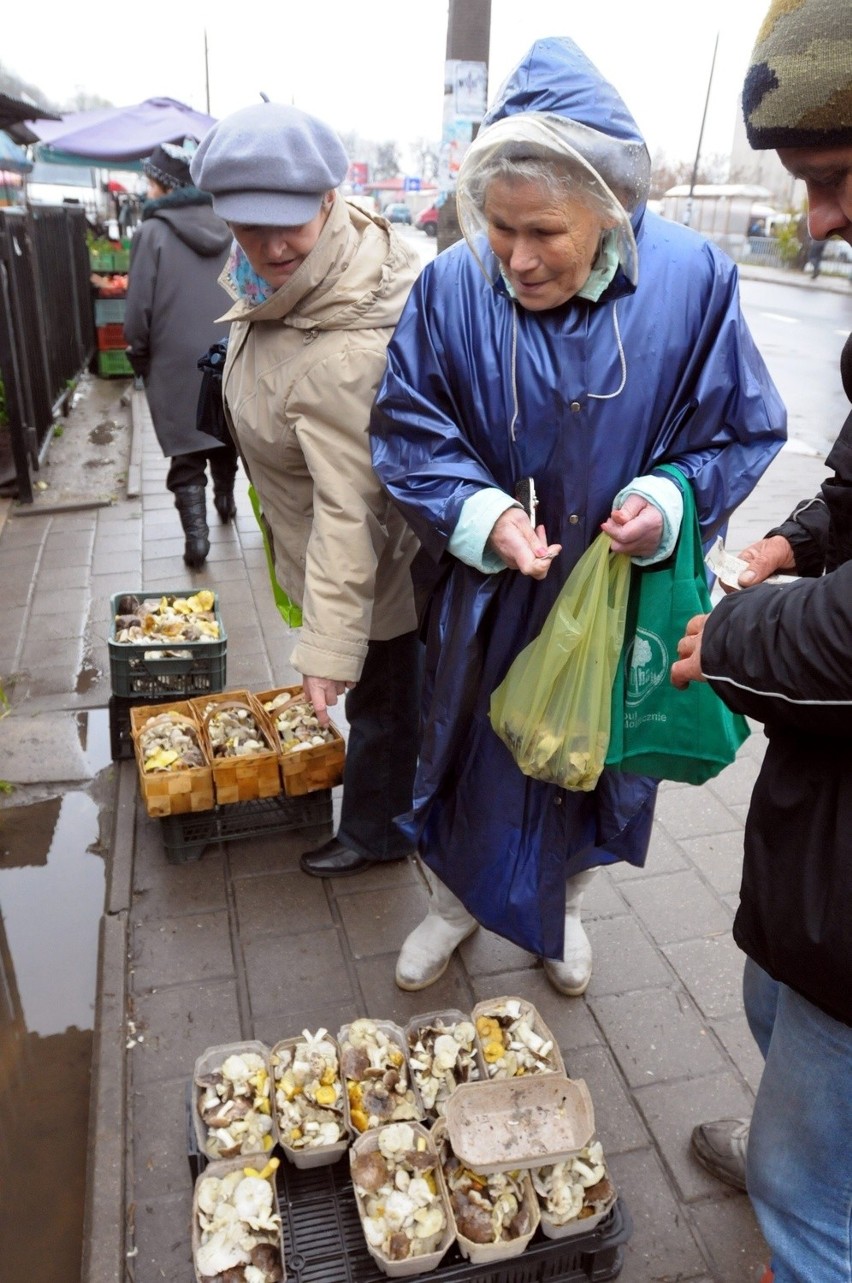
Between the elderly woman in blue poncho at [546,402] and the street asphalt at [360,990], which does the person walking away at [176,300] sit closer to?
the street asphalt at [360,990]

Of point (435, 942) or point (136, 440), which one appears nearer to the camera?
point (435, 942)

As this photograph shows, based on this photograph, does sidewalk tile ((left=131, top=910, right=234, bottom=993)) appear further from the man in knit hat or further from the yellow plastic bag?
the man in knit hat

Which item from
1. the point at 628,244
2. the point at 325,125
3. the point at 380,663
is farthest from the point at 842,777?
the point at 325,125

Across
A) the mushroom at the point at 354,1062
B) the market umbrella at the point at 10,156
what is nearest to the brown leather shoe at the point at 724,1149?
the mushroom at the point at 354,1062

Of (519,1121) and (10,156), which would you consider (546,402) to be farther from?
(10,156)

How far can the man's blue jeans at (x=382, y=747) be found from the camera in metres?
2.77

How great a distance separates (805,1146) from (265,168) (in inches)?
82.7

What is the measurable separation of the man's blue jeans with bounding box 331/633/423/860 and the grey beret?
1127 mm

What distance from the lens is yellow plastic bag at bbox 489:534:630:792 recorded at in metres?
1.93

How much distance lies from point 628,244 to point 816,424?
28.9 ft

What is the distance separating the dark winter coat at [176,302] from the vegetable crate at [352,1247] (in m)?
4.04

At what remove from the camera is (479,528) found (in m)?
1.94

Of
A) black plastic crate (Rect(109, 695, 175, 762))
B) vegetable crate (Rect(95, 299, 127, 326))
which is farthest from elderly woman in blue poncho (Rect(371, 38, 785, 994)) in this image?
vegetable crate (Rect(95, 299, 127, 326))

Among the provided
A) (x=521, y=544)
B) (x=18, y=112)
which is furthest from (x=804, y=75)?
(x=18, y=112)
